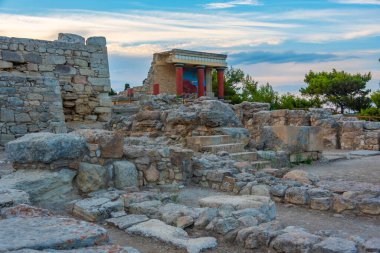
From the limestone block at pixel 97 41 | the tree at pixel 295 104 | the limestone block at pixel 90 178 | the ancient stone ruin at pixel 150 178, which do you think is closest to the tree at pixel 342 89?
the tree at pixel 295 104

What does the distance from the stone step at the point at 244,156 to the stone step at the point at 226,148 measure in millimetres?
206

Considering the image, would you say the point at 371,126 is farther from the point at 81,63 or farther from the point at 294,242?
the point at 294,242

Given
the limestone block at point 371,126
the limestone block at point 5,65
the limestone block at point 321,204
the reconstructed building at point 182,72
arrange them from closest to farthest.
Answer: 1. the limestone block at point 321,204
2. the limestone block at point 5,65
3. the limestone block at point 371,126
4. the reconstructed building at point 182,72

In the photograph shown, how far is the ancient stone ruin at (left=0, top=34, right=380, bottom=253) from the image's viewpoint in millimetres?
3649

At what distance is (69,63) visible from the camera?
11.2m

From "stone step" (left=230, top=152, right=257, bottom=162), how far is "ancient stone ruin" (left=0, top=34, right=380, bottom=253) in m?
0.02

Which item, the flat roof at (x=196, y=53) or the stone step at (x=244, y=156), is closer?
the stone step at (x=244, y=156)

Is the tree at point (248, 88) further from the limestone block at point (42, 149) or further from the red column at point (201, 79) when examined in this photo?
the limestone block at point (42, 149)

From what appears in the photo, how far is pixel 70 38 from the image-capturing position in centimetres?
1159

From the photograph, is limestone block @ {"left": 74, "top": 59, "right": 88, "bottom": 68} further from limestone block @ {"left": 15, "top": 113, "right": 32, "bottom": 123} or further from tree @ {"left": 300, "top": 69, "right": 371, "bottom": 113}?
tree @ {"left": 300, "top": 69, "right": 371, "bottom": 113}

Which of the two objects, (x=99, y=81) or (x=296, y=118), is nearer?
(x=99, y=81)

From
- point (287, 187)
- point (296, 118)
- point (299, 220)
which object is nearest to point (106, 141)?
point (287, 187)

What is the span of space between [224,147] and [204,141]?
44cm

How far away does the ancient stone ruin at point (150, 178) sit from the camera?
12.0ft
